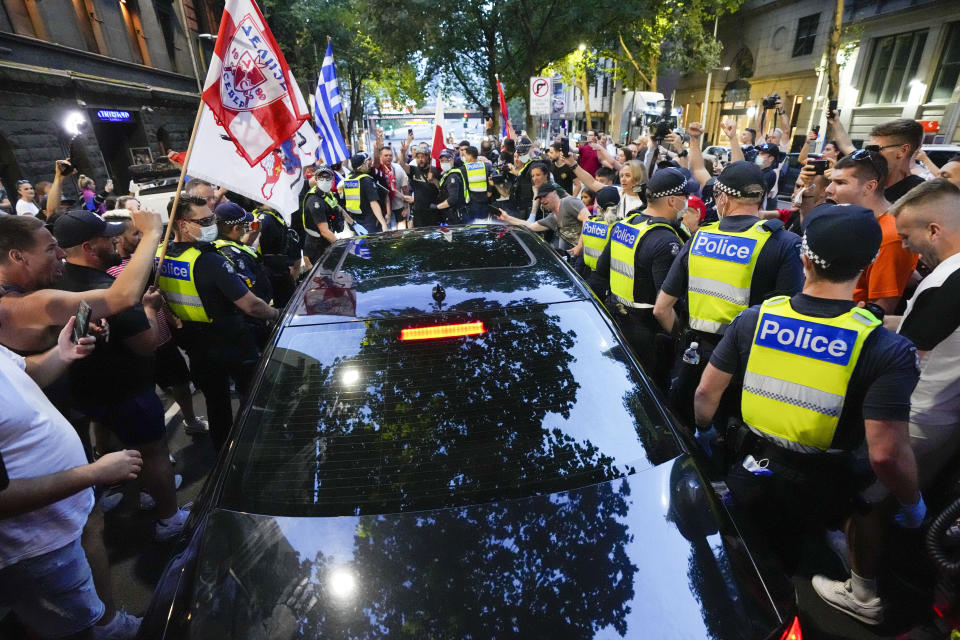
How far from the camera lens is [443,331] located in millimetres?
2047

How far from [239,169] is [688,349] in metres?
3.16

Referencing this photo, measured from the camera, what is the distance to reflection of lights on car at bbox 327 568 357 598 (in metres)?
1.32

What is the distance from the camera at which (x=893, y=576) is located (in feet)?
8.32

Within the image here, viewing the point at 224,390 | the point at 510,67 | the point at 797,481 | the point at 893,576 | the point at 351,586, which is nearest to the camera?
the point at 351,586

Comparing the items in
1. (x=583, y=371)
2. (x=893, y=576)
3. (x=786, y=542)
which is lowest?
(x=893, y=576)

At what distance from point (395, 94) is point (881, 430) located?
33856 mm

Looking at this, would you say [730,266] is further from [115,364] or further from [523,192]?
[523,192]

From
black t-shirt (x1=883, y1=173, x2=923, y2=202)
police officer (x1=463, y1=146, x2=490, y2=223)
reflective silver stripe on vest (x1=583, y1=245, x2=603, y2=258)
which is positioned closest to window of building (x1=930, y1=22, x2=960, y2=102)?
police officer (x1=463, y1=146, x2=490, y2=223)

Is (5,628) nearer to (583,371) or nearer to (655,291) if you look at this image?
(583,371)

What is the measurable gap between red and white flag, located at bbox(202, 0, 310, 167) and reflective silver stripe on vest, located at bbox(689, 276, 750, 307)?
3046 mm

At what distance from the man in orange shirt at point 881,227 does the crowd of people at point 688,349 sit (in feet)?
0.04

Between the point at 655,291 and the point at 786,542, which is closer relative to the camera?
the point at 786,542

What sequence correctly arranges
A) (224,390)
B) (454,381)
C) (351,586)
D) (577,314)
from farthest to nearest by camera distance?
(224,390) → (577,314) → (454,381) → (351,586)

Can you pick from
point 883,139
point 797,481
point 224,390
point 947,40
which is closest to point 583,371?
point 797,481
